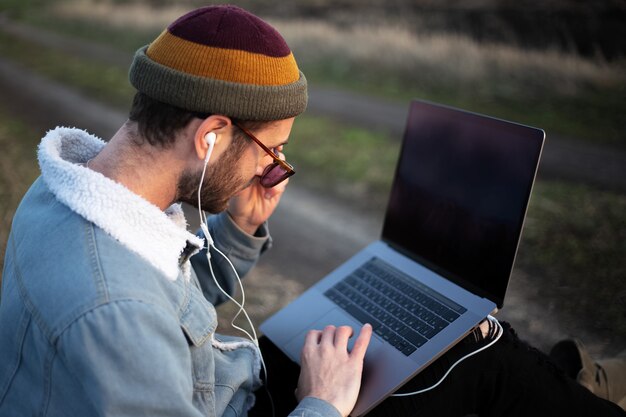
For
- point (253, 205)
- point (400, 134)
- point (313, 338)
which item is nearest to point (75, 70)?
point (400, 134)

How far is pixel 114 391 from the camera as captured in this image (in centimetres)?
112

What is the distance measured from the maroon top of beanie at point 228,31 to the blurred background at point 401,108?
2.23 m

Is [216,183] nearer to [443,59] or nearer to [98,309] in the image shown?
[98,309]

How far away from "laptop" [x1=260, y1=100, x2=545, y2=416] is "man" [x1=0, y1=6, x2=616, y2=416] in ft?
0.43

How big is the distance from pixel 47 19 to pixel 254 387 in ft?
52.7

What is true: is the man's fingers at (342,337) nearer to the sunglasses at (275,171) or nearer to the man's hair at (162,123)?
the sunglasses at (275,171)

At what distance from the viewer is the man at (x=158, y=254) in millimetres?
1156

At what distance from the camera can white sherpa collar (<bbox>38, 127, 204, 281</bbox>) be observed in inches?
51.1

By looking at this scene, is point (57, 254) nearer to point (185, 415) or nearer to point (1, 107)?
point (185, 415)

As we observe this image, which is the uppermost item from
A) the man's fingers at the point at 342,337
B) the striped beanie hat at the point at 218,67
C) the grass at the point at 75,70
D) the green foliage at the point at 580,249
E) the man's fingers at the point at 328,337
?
the striped beanie hat at the point at 218,67


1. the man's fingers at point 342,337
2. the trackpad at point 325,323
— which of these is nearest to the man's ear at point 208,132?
the man's fingers at point 342,337

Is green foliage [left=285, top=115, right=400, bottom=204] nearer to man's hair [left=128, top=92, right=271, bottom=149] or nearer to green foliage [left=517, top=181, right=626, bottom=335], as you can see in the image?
green foliage [left=517, top=181, right=626, bottom=335]

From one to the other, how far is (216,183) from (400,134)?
200 inches

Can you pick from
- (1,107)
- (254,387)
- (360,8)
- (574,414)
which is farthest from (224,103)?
(360,8)
